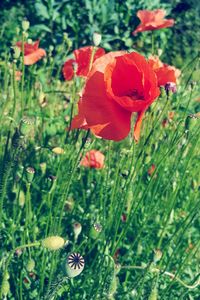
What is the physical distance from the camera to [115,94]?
3.33 feet

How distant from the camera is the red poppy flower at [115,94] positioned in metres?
0.92

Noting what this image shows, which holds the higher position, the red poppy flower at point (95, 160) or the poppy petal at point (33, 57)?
the poppy petal at point (33, 57)

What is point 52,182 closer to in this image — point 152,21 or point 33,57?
point 33,57

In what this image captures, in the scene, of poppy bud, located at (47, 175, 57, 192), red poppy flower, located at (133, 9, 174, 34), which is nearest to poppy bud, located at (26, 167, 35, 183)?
poppy bud, located at (47, 175, 57, 192)

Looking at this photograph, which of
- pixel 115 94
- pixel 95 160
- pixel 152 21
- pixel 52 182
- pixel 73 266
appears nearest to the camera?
pixel 73 266

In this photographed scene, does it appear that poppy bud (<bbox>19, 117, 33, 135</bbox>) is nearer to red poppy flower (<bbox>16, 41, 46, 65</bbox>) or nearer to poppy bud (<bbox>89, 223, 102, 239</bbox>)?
poppy bud (<bbox>89, 223, 102, 239</bbox>)

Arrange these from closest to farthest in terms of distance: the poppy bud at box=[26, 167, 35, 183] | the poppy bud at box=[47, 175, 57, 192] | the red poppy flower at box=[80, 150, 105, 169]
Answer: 1. the poppy bud at box=[26, 167, 35, 183]
2. the poppy bud at box=[47, 175, 57, 192]
3. the red poppy flower at box=[80, 150, 105, 169]

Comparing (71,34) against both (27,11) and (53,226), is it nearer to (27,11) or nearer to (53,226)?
(27,11)

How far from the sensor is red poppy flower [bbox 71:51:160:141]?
3.03 ft

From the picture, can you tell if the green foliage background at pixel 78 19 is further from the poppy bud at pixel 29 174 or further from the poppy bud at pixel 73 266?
the poppy bud at pixel 73 266

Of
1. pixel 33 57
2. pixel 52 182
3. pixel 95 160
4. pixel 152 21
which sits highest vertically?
pixel 152 21

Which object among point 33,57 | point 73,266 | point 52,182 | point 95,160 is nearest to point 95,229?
point 52,182

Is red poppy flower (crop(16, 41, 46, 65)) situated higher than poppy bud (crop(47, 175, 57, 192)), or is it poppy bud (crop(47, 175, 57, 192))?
red poppy flower (crop(16, 41, 46, 65))

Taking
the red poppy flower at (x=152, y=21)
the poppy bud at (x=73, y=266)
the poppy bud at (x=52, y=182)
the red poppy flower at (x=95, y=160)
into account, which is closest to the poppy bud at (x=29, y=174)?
the poppy bud at (x=52, y=182)
